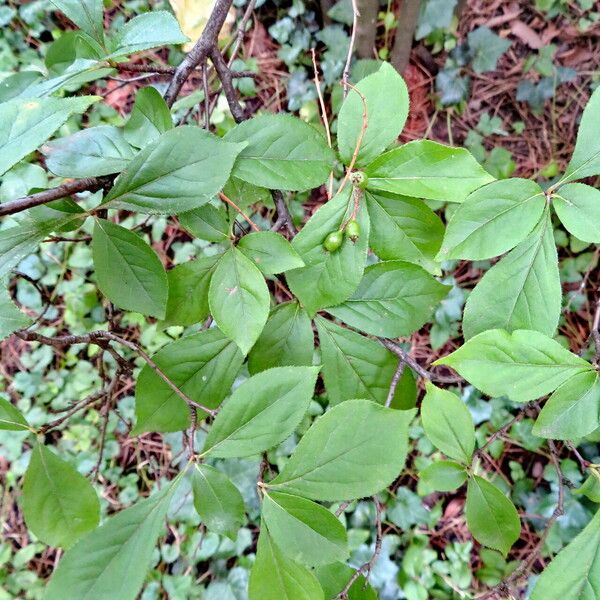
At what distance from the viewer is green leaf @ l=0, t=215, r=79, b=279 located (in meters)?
0.70

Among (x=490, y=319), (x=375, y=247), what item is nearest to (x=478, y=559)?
(x=490, y=319)

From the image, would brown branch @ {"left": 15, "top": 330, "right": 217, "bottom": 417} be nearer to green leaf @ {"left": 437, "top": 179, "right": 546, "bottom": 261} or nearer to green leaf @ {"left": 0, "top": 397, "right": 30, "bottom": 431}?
green leaf @ {"left": 0, "top": 397, "right": 30, "bottom": 431}

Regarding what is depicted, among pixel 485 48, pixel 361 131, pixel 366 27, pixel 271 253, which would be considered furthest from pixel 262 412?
pixel 485 48

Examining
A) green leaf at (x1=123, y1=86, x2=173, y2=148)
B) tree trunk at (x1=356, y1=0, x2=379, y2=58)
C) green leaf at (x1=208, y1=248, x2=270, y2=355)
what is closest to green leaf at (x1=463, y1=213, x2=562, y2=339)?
green leaf at (x1=208, y1=248, x2=270, y2=355)

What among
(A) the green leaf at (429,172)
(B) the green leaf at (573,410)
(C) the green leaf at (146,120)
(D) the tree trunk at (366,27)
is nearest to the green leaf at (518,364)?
(B) the green leaf at (573,410)

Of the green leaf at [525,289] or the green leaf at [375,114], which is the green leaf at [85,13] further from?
the green leaf at [525,289]

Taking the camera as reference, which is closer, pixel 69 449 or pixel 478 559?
pixel 478 559

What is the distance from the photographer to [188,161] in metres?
0.74

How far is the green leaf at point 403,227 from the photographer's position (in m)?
0.86

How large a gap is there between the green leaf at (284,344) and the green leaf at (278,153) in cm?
25

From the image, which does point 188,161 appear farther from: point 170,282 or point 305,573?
point 305,573

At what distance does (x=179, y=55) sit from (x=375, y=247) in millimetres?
1920

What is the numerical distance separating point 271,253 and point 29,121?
38cm

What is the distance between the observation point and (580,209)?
2.68ft
